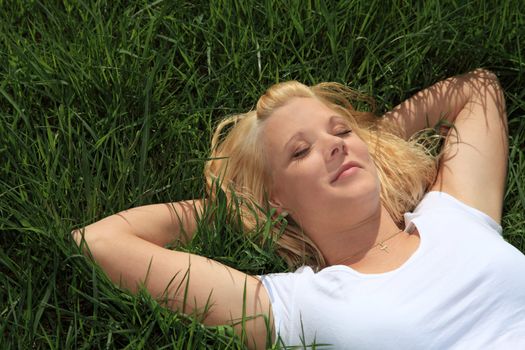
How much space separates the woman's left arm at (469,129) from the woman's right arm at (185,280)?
2.92 feet

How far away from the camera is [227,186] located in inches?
112

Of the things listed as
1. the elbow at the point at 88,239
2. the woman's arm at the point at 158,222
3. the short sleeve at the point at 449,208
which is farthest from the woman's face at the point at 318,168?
the elbow at the point at 88,239

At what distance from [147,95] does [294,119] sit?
62 cm

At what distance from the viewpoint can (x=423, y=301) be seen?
2.32 m

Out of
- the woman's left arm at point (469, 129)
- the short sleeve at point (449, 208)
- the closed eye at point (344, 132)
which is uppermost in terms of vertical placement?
the closed eye at point (344, 132)

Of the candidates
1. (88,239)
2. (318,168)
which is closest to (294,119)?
(318,168)

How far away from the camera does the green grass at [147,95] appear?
255 cm

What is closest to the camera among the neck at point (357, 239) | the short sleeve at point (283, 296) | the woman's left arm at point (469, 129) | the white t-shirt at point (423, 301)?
the white t-shirt at point (423, 301)

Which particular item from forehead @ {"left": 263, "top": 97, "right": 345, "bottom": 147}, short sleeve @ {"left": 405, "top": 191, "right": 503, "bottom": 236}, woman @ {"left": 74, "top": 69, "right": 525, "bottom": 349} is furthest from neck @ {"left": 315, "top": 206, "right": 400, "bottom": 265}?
forehead @ {"left": 263, "top": 97, "right": 345, "bottom": 147}

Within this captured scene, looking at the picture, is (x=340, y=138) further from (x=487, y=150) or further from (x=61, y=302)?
(x=61, y=302)

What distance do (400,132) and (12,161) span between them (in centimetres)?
154

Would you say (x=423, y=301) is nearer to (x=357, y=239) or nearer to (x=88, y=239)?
(x=357, y=239)

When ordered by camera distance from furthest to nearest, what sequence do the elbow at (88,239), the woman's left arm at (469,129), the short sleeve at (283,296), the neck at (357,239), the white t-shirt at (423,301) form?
the woman's left arm at (469,129), the neck at (357,239), the elbow at (88,239), the short sleeve at (283,296), the white t-shirt at (423,301)

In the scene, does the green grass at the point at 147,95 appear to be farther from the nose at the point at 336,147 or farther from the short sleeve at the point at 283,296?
the nose at the point at 336,147
